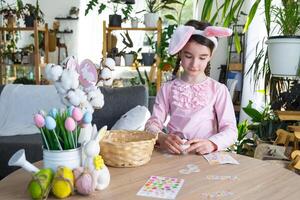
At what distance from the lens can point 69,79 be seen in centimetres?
88

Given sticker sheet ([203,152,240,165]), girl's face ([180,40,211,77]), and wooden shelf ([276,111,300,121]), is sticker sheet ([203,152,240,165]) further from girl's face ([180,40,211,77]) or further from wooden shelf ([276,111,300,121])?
wooden shelf ([276,111,300,121])

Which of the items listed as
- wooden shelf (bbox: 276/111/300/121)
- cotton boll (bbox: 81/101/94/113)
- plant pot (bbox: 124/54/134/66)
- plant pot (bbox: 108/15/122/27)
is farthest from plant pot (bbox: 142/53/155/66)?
cotton boll (bbox: 81/101/94/113)

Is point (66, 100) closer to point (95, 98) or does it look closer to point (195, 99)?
point (95, 98)

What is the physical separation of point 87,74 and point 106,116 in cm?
160

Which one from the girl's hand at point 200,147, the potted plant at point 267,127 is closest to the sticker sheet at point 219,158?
the girl's hand at point 200,147

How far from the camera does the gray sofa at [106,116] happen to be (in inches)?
97.3

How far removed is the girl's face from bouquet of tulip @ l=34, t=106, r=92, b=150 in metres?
0.53

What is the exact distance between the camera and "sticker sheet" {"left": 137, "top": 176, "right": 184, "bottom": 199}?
85cm

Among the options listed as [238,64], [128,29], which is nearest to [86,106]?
[128,29]

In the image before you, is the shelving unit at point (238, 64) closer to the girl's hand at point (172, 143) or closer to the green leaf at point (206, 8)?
the green leaf at point (206, 8)

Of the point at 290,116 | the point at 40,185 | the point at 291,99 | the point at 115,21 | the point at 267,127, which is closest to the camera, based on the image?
the point at 40,185

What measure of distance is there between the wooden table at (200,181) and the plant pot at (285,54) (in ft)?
4.16

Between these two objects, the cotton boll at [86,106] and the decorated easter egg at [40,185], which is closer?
the decorated easter egg at [40,185]

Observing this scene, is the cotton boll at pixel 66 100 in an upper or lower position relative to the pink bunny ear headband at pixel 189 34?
lower
